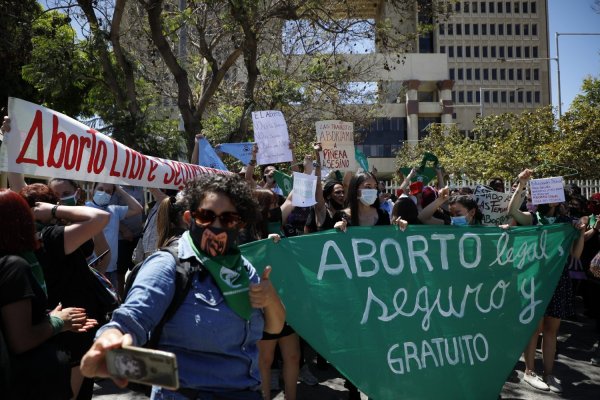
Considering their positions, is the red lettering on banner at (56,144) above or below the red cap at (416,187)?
above

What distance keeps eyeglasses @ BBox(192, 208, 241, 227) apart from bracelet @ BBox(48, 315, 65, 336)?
94 centimetres

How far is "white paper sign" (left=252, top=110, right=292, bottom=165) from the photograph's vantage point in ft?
24.7

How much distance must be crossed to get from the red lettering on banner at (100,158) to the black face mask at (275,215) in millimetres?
1734

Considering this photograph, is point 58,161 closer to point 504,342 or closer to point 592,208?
point 504,342

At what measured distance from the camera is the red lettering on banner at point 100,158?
4.37m

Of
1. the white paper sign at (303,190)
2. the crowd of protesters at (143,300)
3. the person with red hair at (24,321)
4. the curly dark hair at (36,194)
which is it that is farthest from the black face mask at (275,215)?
the person with red hair at (24,321)

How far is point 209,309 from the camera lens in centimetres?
244

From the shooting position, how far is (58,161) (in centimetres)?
407

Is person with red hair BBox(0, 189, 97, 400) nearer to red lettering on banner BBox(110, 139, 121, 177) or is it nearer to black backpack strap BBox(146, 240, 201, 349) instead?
black backpack strap BBox(146, 240, 201, 349)

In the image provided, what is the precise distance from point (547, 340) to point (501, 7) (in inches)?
3826

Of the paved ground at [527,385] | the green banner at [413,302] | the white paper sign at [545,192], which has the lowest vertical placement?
the paved ground at [527,385]

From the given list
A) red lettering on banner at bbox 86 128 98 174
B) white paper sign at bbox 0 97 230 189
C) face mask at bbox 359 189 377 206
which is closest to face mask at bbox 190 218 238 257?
white paper sign at bbox 0 97 230 189

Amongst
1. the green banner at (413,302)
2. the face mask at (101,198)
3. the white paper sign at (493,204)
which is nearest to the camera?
the green banner at (413,302)

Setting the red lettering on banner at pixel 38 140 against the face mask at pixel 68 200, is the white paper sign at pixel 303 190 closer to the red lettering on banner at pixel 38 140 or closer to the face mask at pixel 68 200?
the face mask at pixel 68 200
